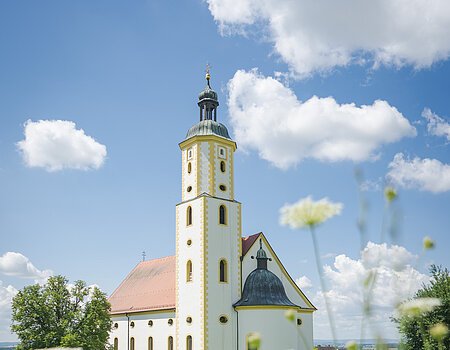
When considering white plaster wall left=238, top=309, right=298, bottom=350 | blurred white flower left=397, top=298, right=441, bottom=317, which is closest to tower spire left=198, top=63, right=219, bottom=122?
white plaster wall left=238, top=309, right=298, bottom=350

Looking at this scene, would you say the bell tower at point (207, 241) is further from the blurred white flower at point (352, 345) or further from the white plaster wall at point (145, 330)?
the blurred white flower at point (352, 345)

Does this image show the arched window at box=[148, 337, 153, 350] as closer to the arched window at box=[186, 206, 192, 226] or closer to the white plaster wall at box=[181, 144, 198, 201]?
the arched window at box=[186, 206, 192, 226]

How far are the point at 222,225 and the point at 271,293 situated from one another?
4.62m

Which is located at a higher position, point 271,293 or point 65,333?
point 271,293

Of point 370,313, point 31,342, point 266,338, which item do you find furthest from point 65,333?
point 370,313

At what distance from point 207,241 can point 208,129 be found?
680 centimetres

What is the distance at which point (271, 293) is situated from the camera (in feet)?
99.4

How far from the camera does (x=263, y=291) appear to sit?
99.8ft

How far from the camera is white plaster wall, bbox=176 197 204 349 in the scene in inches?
1178

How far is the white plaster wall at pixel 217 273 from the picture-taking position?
29719 mm

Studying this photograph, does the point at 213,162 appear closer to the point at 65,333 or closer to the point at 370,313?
the point at 65,333

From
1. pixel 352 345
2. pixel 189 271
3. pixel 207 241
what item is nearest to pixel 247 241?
pixel 207 241

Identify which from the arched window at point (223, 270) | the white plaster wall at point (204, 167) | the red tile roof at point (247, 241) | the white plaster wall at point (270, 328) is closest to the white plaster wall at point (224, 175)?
the white plaster wall at point (204, 167)

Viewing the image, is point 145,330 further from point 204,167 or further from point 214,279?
point 204,167
